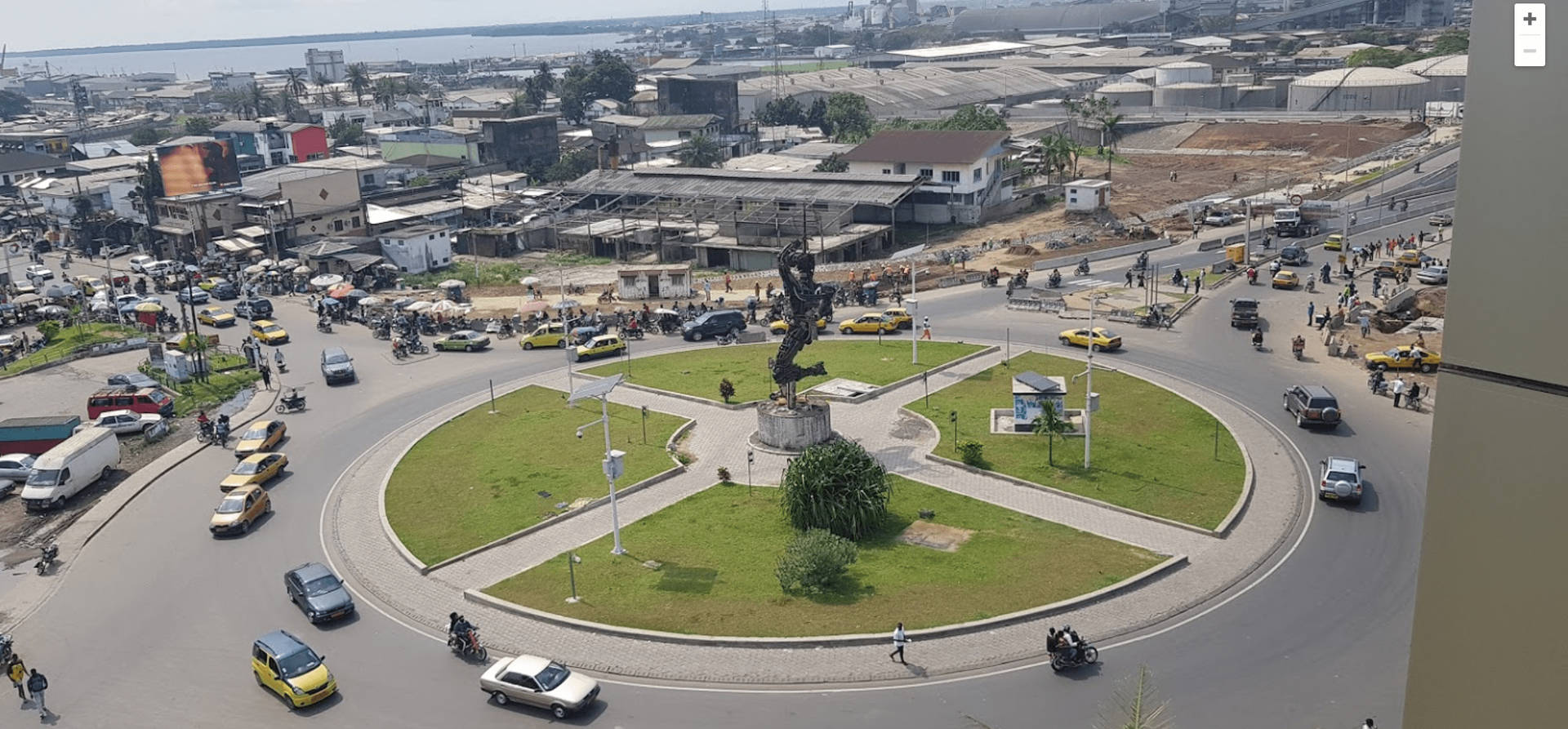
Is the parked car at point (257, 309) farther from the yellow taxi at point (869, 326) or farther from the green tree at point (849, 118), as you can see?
the green tree at point (849, 118)

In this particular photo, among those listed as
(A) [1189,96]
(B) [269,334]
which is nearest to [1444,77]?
(A) [1189,96]

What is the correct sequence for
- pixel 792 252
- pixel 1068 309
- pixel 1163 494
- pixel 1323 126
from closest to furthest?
pixel 1163 494 → pixel 792 252 → pixel 1068 309 → pixel 1323 126

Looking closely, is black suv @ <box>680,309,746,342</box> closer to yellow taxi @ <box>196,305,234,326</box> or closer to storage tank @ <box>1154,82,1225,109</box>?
yellow taxi @ <box>196,305,234,326</box>

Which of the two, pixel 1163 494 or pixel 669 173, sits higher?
pixel 669 173

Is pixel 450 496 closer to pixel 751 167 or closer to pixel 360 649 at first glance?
pixel 360 649

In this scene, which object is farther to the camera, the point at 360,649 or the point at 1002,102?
the point at 1002,102

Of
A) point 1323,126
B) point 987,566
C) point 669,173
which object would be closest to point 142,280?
point 669,173
